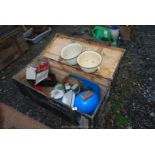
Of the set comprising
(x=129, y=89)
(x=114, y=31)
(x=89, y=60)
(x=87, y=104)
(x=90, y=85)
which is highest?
(x=114, y=31)

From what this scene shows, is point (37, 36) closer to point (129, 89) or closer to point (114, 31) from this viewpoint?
point (114, 31)

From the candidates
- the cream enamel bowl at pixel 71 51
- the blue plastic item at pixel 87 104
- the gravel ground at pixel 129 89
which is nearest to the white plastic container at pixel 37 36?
the gravel ground at pixel 129 89

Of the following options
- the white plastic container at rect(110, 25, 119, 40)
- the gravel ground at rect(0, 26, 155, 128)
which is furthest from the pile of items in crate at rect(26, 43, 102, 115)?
the white plastic container at rect(110, 25, 119, 40)

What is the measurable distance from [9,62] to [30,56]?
0.51m

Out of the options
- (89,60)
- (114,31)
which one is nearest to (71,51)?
(89,60)

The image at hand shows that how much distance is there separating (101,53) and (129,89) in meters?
0.94

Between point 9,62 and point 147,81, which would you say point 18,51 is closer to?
point 9,62

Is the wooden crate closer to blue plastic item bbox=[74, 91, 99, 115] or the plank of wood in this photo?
the plank of wood

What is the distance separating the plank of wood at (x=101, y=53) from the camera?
2.64 meters

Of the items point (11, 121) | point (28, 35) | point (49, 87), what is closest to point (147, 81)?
point (49, 87)

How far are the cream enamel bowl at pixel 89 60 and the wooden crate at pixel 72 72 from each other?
0.10 metres

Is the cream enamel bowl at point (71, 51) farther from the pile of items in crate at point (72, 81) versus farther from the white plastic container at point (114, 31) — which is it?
the white plastic container at point (114, 31)

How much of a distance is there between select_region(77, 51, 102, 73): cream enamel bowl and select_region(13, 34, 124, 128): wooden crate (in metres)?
0.10

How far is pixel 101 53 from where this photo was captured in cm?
286
